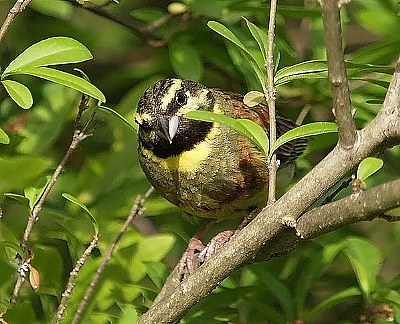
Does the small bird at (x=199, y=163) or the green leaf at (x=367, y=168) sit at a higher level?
the small bird at (x=199, y=163)

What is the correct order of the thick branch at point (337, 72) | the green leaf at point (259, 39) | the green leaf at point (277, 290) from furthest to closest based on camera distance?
the green leaf at point (277, 290), the green leaf at point (259, 39), the thick branch at point (337, 72)

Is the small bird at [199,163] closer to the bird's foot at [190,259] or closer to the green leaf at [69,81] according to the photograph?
the bird's foot at [190,259]

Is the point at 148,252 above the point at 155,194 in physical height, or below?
below

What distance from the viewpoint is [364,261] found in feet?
9.98

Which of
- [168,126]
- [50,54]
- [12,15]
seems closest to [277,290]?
[168,126]

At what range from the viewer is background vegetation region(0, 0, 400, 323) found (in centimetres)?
294

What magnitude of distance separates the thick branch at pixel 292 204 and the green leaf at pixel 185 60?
3.62 ft

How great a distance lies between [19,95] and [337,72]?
86cm

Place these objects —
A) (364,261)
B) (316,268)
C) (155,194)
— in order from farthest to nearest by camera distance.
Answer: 1. (155,194)
2. (316,268)
3. (364,261)

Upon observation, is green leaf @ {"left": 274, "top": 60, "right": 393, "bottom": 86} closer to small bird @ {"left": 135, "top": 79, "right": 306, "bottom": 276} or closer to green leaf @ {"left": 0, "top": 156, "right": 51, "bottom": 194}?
green leaf @ {"left": 0, "top": 156, "right": 51, "bottom": 194}

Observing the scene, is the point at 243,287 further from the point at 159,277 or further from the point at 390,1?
the point at 390,1

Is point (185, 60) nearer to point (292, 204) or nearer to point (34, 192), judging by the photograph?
point (34, 192)

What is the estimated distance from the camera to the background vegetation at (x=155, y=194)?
2.94 m

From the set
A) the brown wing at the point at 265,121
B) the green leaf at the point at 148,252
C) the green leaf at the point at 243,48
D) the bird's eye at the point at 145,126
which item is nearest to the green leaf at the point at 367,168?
the green leaf at the point at 243,48
